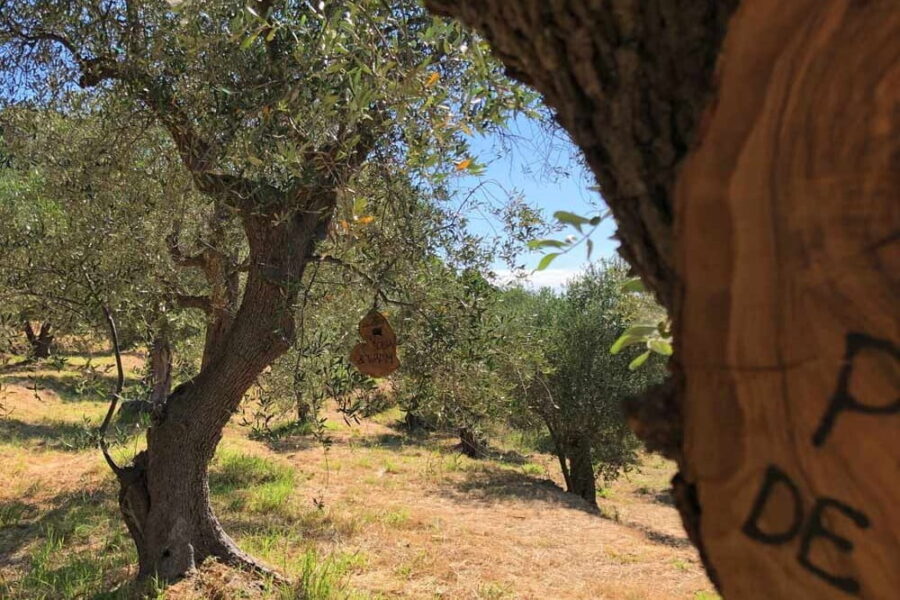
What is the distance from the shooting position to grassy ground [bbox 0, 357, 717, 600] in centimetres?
564

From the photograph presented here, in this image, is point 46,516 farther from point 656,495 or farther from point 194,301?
point 656,495

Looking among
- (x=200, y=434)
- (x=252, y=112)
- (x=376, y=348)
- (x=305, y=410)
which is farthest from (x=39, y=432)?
(x=252, y=112)

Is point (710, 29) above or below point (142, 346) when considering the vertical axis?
above

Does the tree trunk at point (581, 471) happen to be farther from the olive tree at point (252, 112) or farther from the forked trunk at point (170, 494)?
the forked trunk at point (170, 494)

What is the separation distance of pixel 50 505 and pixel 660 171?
9.34 meters

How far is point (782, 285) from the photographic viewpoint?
0.82 m

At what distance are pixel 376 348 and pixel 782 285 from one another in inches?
134

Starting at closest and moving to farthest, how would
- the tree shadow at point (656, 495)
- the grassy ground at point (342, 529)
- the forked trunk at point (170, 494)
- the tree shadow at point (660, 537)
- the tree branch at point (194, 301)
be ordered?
the forked trunk at point (170, 494)
the grassy ground at point (342, 529)
the tree branch at point (194, 301)
the tree shadow at point (660, 537)
the tree shadow at point (656, 495)

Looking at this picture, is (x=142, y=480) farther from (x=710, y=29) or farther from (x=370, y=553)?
(x=710, y=29)

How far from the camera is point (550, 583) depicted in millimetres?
6789

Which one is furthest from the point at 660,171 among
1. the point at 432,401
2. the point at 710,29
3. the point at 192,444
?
the point at 192,444

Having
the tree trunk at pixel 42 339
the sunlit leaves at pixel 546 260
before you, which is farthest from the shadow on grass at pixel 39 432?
the sunlit leaves at pixel 546 260

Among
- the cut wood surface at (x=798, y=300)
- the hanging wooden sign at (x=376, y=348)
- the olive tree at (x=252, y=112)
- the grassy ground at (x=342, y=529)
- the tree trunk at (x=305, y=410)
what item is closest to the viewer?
the cut wood surface at (x=798, y=300)

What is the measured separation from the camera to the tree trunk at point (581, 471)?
14.0 metres
